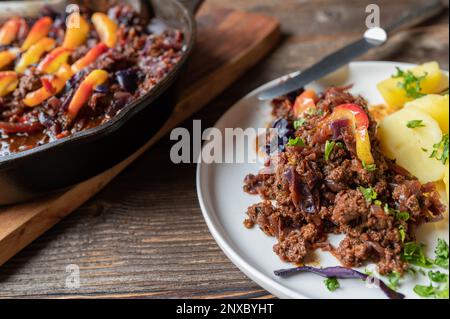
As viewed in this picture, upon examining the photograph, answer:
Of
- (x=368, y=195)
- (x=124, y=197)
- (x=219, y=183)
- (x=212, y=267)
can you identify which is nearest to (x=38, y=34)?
(x=124, y=197)

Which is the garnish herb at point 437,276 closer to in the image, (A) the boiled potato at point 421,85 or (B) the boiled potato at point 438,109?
(B) the boiled potato at point 438,109

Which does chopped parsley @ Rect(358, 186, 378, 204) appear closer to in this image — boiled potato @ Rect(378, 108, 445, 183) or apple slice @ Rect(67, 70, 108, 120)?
boiled potato @ Rect(378, 108, 445, 183)

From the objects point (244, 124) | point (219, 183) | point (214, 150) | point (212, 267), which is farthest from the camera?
point (244, 124)

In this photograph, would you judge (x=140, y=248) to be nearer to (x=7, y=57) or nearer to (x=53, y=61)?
(x=53, y=61)

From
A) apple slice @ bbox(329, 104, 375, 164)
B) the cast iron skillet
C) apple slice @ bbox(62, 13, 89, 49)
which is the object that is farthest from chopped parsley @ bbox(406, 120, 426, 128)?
apple slice @ bbox(62, 13, 89, 49)

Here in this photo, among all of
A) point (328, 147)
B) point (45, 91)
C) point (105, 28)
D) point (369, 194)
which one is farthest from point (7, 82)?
point (369, 194)

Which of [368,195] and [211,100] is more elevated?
[211,100]
